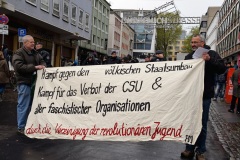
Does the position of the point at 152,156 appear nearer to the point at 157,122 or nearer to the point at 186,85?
the point at 157,122

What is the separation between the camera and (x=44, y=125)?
5.59 m

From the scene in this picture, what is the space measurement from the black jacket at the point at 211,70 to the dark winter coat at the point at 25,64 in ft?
10.4

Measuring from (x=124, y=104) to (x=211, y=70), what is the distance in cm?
142

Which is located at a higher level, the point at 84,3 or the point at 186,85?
the point at 84,3

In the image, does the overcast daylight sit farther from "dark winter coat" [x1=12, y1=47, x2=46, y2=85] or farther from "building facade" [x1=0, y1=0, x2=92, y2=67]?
"building facade" [x1=0, y1=0, x2=92, y2=67]

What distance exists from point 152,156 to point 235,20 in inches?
1801

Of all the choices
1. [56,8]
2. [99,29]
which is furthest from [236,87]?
[99,29]

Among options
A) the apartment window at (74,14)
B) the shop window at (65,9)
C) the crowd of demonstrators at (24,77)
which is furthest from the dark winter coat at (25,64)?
the apartment window at (74,14)

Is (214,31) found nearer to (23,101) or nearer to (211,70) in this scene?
(23,101)

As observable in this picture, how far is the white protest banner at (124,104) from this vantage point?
4.83 meters

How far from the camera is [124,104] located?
5.07 meters

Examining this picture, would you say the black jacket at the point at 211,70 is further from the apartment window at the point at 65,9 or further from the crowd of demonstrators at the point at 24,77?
the apartment window at the point at 65,9

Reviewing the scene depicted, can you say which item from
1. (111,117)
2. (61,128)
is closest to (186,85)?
(111,117)

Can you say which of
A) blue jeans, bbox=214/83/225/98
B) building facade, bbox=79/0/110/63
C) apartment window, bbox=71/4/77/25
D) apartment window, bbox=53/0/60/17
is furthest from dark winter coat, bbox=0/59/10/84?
building facade, bbox=79/0/110/63
